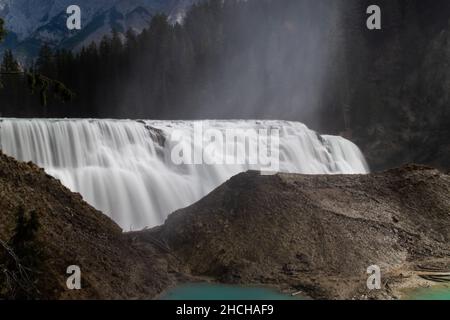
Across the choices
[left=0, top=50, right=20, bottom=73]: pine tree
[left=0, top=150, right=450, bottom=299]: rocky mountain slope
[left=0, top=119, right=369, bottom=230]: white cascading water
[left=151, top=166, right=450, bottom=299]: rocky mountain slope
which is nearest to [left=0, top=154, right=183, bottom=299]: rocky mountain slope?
[left=0, top=150, right=450, bottom=299]: rocky mountain slope

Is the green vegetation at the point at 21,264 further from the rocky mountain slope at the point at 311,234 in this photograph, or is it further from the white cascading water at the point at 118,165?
the white cascading water at the point at 118,165

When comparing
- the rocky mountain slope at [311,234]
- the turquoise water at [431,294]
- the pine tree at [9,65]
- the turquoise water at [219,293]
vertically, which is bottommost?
the turquoise water at [431,294]

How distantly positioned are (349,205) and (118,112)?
4632 cm

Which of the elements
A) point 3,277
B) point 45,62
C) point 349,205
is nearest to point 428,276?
point 349,205

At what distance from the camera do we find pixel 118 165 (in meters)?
21.9

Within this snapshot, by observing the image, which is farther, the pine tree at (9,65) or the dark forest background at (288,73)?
the dark forest background at (288,73)

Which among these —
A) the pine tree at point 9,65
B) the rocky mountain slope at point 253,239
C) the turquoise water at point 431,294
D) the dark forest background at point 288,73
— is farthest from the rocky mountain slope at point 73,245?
the dark forest background at point 288,73

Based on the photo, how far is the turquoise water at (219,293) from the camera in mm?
10617

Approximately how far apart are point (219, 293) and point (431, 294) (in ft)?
15.6

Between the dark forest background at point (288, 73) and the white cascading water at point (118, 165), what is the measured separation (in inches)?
669

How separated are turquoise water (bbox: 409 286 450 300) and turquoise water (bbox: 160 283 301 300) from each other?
8.84 ft

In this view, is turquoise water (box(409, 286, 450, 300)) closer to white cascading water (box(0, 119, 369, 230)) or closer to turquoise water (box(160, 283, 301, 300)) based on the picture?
turquoise water (box(160, 283, 301, 300))

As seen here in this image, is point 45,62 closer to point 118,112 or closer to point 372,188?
point 118,112

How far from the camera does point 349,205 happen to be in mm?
15086
